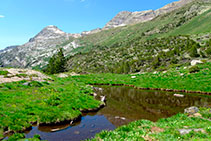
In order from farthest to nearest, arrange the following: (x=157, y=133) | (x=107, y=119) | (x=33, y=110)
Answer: (x=107, y=119) → (x=33, y=110) → (x=157, y=133)

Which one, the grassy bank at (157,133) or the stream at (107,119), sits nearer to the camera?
the grassy bank at (157,133)

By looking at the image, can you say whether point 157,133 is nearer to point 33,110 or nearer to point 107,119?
point 107,119

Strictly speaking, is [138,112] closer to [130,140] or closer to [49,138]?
[130,140]

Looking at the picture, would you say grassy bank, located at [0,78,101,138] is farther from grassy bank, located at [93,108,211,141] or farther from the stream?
grassy bank, located at [93,108,211,141]


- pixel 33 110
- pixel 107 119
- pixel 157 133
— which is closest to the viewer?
pixel 157 133

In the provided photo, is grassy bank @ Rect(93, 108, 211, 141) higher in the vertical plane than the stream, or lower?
higher

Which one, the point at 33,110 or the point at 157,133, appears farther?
the point at 33,110

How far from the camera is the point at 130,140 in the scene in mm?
9719

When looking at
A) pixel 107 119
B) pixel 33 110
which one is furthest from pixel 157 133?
pixel 33 110

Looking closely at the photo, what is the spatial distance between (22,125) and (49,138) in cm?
345

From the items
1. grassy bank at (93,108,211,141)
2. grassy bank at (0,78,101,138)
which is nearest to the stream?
grassy bank at (0,78,101,138)

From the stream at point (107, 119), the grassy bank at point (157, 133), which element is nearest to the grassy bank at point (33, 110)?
the stream at point (107, 119)

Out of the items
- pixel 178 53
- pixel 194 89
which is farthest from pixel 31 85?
pixel 178 53

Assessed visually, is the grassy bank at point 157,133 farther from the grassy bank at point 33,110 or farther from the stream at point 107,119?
the grassy bank at point 33,110
